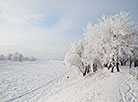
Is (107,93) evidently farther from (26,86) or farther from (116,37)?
(26,86)

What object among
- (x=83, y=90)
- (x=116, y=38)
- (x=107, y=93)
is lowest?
(x=83, y=90)

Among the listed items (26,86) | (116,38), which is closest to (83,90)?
(116,38)

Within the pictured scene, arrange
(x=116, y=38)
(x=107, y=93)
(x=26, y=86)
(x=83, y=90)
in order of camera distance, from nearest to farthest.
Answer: (x=107, y=93)
(x=83, y=90)
(x=116, y=38)
(x=26, y=86)

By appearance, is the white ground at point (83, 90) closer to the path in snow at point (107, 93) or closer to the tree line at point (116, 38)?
the path in snow at point (107, 93)

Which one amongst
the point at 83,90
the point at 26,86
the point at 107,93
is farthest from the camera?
the point at 26,86

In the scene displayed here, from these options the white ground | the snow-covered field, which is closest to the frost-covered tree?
the white ground

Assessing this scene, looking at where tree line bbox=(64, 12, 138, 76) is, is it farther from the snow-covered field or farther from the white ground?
the snow-covered field

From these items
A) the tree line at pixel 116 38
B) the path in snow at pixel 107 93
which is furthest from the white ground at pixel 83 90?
the tree line at pixel 116 38

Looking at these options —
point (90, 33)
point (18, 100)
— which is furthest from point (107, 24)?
point (18, 100)

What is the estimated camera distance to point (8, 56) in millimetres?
117562

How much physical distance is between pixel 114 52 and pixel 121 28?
3.92 meters

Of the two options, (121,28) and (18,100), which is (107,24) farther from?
(18,100)

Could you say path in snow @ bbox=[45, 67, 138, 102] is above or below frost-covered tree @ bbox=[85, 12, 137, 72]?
below

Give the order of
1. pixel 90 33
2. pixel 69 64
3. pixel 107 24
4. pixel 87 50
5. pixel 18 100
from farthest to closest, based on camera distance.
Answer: pixel 69 64, pixel 87 50, pixel 90 33, pixel 107 24, pixel 18 100
